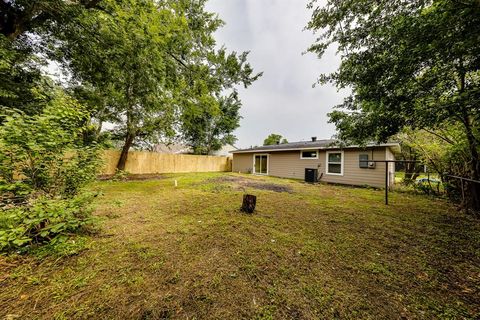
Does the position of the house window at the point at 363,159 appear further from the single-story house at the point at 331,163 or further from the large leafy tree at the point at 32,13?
the large leafy tree at the point at 32,13

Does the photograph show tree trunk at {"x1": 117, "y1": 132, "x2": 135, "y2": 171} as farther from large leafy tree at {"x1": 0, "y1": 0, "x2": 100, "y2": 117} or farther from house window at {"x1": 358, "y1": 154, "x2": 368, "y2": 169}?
house window at {"x1": 358, "y1": 154, "x2": 368, "y2": 169}

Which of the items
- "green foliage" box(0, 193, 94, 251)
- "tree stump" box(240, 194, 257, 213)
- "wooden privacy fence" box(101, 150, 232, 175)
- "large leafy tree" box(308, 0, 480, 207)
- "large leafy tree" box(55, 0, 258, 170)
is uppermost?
"large leafy tree" box(55, 0, 258, 170)

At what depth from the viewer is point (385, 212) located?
14.3 feet

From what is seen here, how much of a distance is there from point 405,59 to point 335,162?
748 cm

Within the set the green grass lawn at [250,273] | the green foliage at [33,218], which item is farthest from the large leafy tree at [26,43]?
the green grass lawn at [250,273]

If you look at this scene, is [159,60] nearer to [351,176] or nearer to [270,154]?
[270,154]

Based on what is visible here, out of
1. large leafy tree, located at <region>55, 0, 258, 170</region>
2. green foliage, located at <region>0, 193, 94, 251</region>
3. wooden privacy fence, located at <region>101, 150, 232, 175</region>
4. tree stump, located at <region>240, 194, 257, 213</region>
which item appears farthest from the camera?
wooden privacy fence, located at <region>101, 150, 232, 175</region>

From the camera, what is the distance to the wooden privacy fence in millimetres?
11102

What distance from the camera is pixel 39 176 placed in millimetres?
2127

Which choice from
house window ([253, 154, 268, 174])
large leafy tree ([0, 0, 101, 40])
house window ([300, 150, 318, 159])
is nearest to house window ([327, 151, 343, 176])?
house window ([300, 150, 318, 159])

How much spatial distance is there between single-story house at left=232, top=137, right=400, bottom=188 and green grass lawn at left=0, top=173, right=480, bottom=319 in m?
4.26

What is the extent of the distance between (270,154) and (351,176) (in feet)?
18.7

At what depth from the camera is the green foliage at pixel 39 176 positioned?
1753 millimetres

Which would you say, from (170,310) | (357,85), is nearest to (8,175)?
(170,310)
